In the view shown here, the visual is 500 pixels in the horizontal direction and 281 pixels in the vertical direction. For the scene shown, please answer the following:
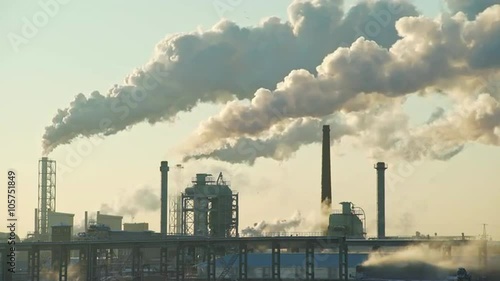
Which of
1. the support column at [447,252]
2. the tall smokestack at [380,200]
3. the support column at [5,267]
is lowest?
the support column at [5,267]

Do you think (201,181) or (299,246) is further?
(201,181)

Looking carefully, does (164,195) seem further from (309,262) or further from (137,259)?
(309,262)

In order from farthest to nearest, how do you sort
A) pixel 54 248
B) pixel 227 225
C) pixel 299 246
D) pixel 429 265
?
1. pixel 227 225
2. pixel 54 248
3. pixel 299 246
4. pixel 429 265

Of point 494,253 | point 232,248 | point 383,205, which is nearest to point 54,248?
point 232,248

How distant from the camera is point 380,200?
152 meters

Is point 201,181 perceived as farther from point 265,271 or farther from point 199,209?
point 265,271

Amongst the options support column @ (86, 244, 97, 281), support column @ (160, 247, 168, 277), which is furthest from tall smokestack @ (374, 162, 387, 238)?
support column @ (86, 244, 97, 281)

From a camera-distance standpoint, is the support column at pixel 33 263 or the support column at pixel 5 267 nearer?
the support column at pixel 33 263

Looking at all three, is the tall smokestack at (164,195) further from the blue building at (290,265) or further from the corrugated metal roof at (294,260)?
the blue building at (290,265)

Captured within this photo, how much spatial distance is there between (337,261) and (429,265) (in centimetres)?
1802

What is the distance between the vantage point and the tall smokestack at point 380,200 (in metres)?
152

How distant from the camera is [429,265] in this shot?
397ft

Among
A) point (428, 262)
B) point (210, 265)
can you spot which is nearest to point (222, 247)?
point (210, 265)

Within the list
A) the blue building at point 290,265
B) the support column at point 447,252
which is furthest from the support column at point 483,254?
the blue building at point 290,265
